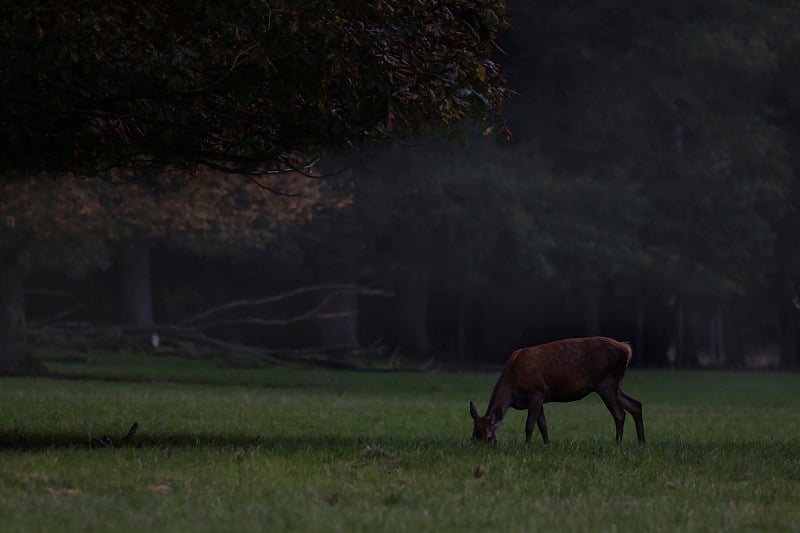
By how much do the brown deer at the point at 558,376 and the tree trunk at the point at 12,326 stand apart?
20.7 m

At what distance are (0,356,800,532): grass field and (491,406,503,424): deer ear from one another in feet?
1.14

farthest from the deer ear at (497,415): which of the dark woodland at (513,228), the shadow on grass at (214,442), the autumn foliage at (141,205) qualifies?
the dark woodland at (513,228)

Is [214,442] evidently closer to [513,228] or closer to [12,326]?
[12,326]

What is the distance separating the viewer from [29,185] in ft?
100

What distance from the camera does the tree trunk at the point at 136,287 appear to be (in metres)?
44.9

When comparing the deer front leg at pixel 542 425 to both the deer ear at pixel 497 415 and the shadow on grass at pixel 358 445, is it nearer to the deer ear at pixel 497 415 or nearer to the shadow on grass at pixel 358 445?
the shadow on grass at pixel 358 445

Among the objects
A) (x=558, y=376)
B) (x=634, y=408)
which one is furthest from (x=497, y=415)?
(x=634, y=408)

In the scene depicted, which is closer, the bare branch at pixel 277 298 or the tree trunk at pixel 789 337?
the bare branch at pixel 277 298

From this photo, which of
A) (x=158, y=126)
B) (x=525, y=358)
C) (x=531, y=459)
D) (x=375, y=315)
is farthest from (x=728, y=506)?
(x=375, y=315)

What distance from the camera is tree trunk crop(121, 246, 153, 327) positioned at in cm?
4494

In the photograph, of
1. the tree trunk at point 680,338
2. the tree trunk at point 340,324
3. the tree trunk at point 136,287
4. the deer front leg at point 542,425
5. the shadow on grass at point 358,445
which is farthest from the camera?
the tree trunk at point 680,338

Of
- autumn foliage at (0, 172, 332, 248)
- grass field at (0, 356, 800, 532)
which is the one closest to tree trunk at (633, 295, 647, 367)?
autumn foliage at (0, 172, 332, 248)

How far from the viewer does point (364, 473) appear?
1210cm

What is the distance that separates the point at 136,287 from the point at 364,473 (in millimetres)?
34389
